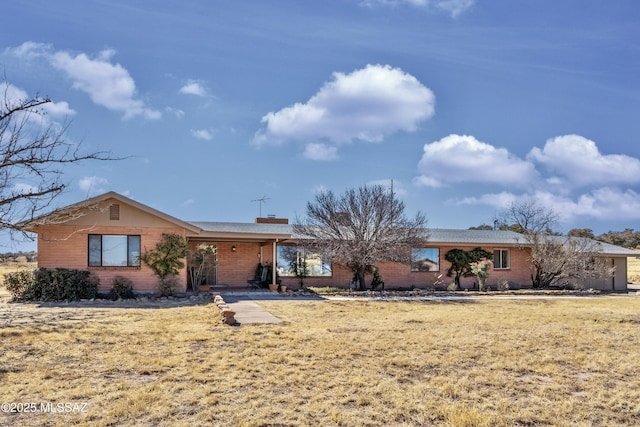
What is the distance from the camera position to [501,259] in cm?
2427

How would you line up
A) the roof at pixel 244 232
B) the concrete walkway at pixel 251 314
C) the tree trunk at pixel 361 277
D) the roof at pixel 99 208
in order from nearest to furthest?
the concrete walkway at pixel 251 314 < the roof at pixel 99 208 < the roof at pixel 244 232 < the tree trunk at pixel 361 277

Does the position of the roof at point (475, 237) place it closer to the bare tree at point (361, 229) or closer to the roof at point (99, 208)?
the bare tree at point (361, 229)

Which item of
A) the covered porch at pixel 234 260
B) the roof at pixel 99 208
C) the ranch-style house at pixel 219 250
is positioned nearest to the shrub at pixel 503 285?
the ranch-style house at pixel 219 250

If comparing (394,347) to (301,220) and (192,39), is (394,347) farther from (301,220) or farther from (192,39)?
(301,220)

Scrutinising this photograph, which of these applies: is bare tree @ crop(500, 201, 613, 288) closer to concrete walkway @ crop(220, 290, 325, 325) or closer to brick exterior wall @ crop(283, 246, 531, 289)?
brick exterior wall @ crop(283, 246, 531, 289)

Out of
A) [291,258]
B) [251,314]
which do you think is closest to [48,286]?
[251,314]

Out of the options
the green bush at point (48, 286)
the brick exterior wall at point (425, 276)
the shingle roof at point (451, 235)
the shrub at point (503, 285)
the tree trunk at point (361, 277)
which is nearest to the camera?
the green bush at point (48, 286)

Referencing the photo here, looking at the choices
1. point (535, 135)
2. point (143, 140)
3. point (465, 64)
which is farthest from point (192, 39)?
point (535, 135)

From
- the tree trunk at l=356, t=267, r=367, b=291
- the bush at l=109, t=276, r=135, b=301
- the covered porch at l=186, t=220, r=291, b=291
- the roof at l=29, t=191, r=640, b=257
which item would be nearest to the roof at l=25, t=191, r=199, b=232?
the roof at l=29, t=191, r=640, b=257

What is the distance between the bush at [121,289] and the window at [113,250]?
68 centimetres

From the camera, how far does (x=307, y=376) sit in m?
6.31

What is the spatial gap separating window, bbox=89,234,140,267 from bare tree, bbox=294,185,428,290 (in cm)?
600

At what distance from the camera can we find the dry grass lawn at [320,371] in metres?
5.08

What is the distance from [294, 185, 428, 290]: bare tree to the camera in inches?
750
